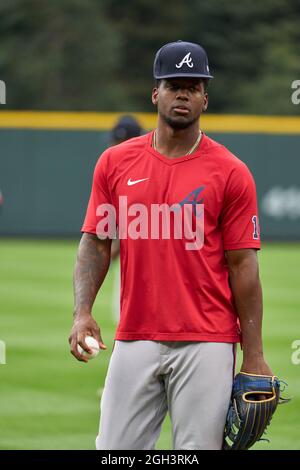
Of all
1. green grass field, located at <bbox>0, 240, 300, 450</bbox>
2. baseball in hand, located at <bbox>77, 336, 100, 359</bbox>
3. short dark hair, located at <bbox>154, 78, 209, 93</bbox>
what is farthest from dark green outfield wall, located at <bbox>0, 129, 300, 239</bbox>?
baseball in hand, located at <bbox>77, 336, 100, 359</bbox>

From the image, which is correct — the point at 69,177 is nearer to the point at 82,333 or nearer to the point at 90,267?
the point at 90,267

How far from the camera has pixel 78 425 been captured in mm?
7598

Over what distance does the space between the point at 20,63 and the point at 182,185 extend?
121 feet

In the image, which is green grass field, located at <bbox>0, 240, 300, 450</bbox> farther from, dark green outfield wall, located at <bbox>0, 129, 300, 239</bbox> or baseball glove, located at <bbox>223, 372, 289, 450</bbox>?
dark green outfield wall, located at <bbox>0, 129, 300, 239</bbox>

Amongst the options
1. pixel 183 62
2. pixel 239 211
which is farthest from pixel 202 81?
pixel 239 211

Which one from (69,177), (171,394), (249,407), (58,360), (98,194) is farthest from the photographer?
(69,177)

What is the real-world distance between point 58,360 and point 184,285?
5791 mm

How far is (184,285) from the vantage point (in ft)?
15.3

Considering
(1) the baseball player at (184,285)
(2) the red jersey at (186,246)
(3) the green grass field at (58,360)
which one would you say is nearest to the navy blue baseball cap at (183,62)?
(1) the baseball player at (184,285)

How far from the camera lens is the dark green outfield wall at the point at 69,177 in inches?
955

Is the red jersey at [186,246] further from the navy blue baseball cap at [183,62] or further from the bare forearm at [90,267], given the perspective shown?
the navy blue baseball cap at [183,62]

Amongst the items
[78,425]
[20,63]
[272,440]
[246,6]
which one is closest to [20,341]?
[78,425]
